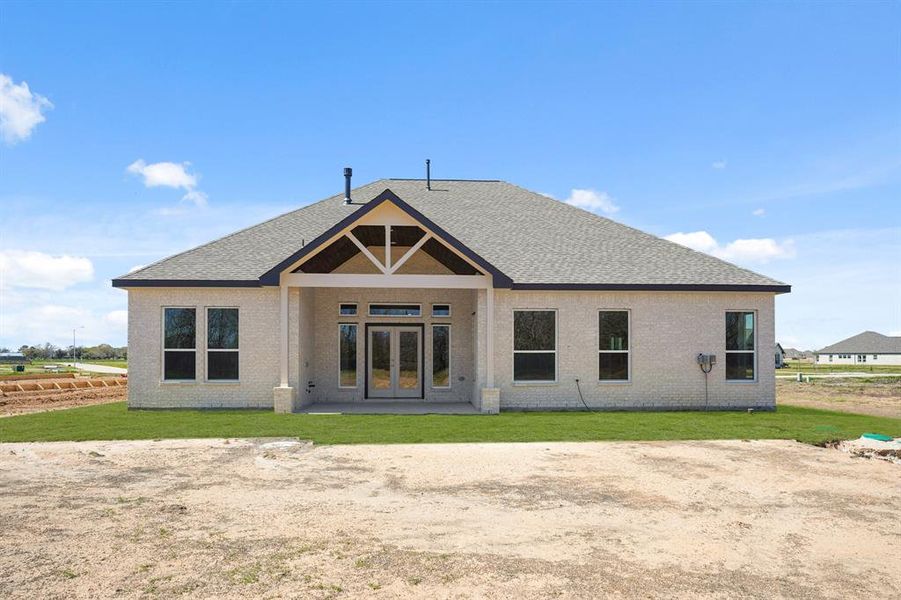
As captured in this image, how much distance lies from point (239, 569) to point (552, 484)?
4275mm

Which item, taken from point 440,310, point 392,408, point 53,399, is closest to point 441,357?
point 440,310

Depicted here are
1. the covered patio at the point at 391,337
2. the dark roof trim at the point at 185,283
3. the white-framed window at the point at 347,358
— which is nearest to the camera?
the dark roof trim at the point at 185,283

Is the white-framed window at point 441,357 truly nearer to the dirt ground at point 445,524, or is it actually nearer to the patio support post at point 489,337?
the patio support post at point 489,337

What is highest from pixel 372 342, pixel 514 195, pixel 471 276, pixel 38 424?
pixel 514 195

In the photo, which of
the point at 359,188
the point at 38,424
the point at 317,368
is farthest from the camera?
the point at 359,188

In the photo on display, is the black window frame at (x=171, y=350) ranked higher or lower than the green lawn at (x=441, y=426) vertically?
higher

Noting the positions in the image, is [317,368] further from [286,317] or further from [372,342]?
[286,317]

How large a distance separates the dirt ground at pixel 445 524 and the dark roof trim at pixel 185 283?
6.10 meters

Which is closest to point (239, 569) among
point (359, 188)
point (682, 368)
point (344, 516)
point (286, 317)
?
point (344, 516)

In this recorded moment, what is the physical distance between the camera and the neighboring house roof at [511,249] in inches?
632

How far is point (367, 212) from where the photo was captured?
14.6 meters

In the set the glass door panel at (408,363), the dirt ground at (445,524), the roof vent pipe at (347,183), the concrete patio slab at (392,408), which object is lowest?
the concrete patio slab at (392,408)


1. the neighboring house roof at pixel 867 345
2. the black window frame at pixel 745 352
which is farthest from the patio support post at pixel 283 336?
the neighboring house roof at pixel 867 345

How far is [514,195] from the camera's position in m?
22.4
